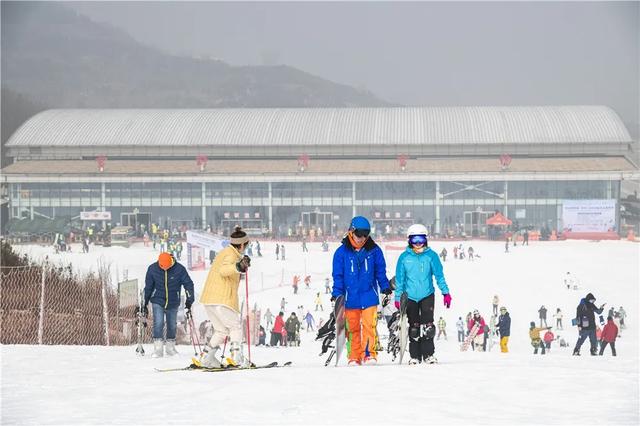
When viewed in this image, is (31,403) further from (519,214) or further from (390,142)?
(390,142)

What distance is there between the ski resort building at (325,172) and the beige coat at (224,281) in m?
68.2

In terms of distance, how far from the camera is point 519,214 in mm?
84562

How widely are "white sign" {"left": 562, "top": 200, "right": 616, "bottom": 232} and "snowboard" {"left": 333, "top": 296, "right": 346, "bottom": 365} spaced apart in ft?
229

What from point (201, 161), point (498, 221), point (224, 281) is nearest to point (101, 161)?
point (201, 161)

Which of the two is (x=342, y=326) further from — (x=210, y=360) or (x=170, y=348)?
(x=170, y=348)

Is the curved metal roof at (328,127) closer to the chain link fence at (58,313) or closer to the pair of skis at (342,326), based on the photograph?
the chain link fence at (58,313)

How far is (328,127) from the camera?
97125 mm

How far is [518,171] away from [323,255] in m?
28.9

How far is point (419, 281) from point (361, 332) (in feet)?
2.89

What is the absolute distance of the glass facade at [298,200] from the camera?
279 ft

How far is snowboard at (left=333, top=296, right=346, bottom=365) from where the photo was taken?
502 inches

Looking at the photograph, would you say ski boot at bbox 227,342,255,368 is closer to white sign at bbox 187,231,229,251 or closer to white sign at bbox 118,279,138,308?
white sign at bbox 118,279,138,308

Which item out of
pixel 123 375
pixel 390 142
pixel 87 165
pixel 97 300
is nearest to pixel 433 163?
pixel 390 142

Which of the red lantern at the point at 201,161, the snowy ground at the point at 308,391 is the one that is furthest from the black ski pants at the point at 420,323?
the red lantern at the point at 201,161
